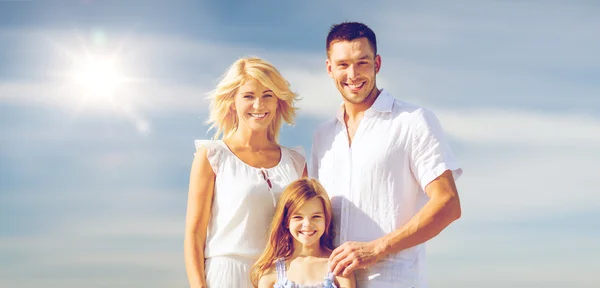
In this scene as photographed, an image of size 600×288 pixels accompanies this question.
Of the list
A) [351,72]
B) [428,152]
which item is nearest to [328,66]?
[351,72]

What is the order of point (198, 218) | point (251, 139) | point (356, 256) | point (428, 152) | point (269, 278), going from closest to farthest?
point (356, 256) → point (428, 152) → point (269, 278) → point (198, 218) → point (251, 139)

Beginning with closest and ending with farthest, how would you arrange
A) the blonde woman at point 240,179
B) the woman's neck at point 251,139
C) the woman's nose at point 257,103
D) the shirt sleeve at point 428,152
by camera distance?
the shirt sleeve at point 428,152
the blonde woman at point 240,179
the woman's nose at point 257,103
the woman's neck at point 251,139

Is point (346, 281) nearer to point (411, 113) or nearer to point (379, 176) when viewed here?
point (379, 176)

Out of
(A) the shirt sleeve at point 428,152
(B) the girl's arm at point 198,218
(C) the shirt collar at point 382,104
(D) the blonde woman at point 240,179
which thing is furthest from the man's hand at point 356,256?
(B) the girl's arm at point 198,218

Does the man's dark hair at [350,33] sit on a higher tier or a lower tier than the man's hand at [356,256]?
higher

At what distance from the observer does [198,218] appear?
685 centimetres

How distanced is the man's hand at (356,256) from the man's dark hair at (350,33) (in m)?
1.75

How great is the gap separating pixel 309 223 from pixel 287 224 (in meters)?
0.28

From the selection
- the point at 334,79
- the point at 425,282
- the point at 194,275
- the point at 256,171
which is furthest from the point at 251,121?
the point at 425,282

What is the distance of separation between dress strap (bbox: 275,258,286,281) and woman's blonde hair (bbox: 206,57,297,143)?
1.41m

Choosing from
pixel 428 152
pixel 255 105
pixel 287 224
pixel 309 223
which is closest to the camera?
pixel 428 152

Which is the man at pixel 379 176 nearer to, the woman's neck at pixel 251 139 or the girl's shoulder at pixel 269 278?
the girl's shoulder at pixel 269 278

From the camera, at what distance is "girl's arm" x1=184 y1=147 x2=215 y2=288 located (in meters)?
6.79

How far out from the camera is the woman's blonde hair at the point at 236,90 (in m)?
7.11
